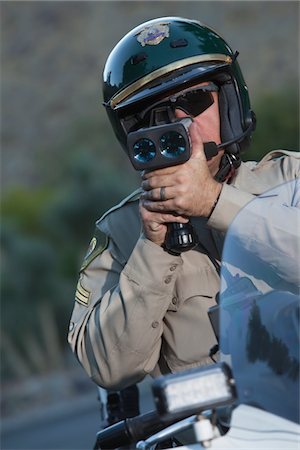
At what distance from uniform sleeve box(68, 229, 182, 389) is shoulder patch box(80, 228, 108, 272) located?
125 mm

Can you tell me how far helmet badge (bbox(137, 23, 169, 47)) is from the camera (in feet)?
13.9

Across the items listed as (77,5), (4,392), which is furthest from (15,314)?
(77,5)

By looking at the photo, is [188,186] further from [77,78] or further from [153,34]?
[77,78]

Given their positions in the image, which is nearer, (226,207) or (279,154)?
(226,207)

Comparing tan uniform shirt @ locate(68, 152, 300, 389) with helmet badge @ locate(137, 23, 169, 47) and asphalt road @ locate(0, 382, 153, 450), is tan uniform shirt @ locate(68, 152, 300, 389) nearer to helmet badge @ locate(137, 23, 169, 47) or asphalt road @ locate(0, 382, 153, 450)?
helmet badge @ locate(137, 23, 169, 47)

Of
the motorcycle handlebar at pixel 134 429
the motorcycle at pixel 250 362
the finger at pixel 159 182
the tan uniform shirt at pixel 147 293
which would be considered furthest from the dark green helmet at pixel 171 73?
the motorcycle handlebar at pixel 134 429

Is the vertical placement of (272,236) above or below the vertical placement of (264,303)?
above

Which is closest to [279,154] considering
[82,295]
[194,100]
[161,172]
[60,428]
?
[194,100]

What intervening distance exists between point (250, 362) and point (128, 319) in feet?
3.64

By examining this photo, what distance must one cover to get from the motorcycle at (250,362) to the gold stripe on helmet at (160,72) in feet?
3.45

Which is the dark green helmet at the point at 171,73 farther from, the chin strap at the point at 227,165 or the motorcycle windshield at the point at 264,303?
the motorcycle windshield at the point at 264,303

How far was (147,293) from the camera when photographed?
367cm

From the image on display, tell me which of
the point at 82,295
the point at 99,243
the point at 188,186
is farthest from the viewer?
the point at 99,243

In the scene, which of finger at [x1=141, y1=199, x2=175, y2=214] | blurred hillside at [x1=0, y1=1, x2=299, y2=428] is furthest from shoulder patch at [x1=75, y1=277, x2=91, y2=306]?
blurred hillside at [x1=0, y1=1, x2=299, y2=428]
